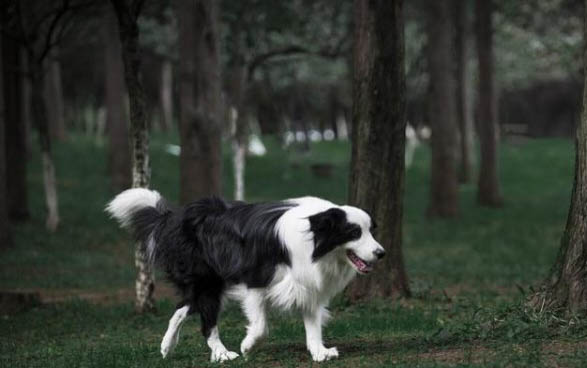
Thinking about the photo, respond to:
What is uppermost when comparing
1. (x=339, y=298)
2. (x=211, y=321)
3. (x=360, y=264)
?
(x=360, y=264)

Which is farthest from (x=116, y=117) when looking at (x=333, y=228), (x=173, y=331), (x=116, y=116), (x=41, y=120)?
(x=333, y=228)

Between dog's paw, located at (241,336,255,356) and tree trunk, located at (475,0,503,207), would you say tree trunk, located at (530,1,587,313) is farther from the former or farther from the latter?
tree trunk, located at (475,0,503,207)

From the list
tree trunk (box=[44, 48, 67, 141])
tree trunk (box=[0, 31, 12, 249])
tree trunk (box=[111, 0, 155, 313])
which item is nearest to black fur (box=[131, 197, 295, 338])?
tree trunk (box=[111, 0, 155, 313])

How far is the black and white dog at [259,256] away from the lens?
8.63 m

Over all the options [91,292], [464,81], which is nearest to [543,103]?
[464,81]

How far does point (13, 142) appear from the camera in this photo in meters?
23.9

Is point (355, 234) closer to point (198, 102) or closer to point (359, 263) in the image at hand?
point (359, 263)

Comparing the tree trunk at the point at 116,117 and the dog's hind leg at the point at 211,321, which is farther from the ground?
the tree trunk at the point at 116,117

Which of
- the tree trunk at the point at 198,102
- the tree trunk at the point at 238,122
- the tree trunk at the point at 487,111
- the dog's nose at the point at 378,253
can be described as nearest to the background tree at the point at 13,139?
the tree trunk at the point at 238,122

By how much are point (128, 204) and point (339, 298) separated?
4.00 meters

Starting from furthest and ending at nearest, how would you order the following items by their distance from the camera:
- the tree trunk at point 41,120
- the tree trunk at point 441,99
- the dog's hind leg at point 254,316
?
the tree trunk at point 441,99 < the tree trunk at point 41,120 < the dog's hind leg at point 254,316

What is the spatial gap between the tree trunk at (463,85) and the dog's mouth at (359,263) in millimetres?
24991

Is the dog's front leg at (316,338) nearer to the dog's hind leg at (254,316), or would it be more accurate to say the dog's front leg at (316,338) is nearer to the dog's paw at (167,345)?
the dog's hind leg at (254,316)

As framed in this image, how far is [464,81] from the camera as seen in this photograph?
1361 inches
